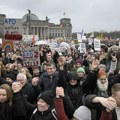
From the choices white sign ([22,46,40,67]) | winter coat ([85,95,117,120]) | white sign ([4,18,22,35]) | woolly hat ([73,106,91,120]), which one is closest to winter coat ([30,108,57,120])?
woolly hat ([73,106,91,120])

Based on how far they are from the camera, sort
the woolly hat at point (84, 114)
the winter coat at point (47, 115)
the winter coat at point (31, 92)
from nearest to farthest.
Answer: the woolly hat at point (84, 114)
the winter coat at point (47, 115)
the winter coat at point (31, 92)

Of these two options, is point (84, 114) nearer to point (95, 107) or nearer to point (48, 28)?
point (95, 107)

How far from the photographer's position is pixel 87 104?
2.93 meters

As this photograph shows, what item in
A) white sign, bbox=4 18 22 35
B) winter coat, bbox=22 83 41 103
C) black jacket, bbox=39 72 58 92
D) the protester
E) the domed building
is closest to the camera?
winter coat, bbox=22 83 41 103

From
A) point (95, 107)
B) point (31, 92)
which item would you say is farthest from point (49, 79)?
point (95, 107)

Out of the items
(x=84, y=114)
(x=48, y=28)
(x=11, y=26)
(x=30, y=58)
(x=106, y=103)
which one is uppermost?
(x=48, y=28)

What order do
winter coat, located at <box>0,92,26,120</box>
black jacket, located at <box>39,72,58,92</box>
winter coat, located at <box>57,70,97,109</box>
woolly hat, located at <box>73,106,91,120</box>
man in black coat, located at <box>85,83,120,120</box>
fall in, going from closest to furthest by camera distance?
man in black coat, located at <box>85,83,120,120</box>
woolly hat, located at <box>73,106,91,120</box>
winter coat, located at <box>0,92,26,120</box>
winter coat, located at <box>57,70,97,109</box>
black jacket, located at <box>39,72,58,92</box>

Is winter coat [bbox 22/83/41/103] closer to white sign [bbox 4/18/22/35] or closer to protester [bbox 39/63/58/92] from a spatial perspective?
protester [bbox 39/63/58/92]

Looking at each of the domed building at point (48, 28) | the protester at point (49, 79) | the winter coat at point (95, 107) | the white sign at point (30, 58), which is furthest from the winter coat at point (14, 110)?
the domed building at point (48, 28)

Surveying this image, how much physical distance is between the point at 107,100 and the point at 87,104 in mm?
423

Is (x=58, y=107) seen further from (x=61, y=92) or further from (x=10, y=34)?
(x=10, y=34)

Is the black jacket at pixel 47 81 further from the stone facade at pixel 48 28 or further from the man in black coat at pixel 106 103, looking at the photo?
the stone facade at pixel 48 28

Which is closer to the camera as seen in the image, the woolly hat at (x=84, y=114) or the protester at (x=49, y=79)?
the woolly hat at (x=84, y=114)

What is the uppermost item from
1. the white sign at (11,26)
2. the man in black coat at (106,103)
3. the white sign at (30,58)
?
the white sign at (11,26)
